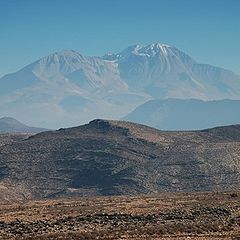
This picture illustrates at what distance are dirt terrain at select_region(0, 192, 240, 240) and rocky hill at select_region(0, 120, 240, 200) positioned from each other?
46.8 meters

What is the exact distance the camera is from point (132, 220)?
5172 cm

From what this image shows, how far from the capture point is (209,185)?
367 feet

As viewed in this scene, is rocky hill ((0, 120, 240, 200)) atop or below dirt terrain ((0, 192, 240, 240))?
atop

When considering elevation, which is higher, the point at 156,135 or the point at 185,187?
the point at 156,135

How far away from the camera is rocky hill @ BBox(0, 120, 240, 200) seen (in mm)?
115938

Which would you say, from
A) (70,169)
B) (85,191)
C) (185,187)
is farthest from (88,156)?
(185,187)

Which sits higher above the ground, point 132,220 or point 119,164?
point 119,164

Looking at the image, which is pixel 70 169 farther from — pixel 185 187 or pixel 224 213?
pixel 224 213

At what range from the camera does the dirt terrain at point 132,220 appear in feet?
141

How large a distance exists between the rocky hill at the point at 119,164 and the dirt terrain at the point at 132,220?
46.8m

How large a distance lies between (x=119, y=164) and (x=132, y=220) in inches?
3112

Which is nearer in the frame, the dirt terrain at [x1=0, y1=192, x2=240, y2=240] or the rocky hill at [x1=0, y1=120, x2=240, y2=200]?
the dirt terrain at [x1=0, y1=192, x2=240, y2=240]

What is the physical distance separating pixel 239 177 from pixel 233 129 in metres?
51.4

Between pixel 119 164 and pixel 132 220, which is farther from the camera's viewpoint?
pixel 119 164
